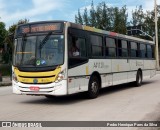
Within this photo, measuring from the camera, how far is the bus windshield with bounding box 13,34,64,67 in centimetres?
1283

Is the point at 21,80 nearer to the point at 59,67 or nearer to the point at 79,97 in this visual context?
the point at 59,67

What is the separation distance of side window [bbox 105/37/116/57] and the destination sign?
12.1 feet

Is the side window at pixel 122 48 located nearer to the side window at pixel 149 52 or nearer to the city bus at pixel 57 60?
the city bus at pixel 57 60

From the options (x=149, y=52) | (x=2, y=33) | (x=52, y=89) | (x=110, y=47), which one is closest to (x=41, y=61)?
(x=52, y=89)

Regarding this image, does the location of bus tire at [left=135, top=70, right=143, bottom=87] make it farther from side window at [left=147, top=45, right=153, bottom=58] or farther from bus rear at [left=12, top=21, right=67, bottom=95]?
bus rear at [left=12, top=21, right=67, bottom=95]

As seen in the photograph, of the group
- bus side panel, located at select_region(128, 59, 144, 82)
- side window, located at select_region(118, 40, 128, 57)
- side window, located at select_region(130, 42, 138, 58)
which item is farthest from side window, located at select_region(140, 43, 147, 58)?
side window, located at select_region(118, 40, 128, 57)

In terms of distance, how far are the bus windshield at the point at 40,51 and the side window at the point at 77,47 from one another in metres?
0.47

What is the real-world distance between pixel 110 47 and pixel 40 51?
15.0 feet

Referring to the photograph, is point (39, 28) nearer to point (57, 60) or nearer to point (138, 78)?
point (57, 60)

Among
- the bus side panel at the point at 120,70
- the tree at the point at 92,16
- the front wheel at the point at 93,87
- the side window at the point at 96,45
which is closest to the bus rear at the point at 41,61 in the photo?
the front wheel at the point at 93,87

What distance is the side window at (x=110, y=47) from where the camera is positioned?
16400mm

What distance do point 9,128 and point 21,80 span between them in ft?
14.2

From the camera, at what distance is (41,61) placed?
12.9m

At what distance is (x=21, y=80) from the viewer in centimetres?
1322
